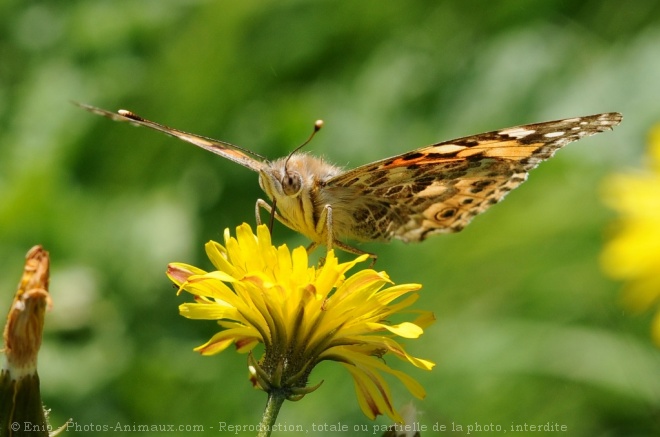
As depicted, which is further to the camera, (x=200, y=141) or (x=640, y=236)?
(x=640, y=236)

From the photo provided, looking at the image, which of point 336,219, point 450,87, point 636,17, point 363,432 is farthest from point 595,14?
point 336,219

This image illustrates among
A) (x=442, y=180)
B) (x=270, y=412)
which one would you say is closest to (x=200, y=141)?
(x=442, y=180)

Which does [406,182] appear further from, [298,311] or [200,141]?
[298,311]

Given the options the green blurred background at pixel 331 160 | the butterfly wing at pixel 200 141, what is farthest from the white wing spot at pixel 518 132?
the green blurred background at pixel 331 160

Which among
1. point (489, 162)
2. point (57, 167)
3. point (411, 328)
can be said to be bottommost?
point (411, 328)

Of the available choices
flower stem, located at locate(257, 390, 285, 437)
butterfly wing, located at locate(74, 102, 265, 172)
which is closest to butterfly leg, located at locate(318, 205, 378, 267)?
butterfly wing, located at locate(74, 102, 265, 172)

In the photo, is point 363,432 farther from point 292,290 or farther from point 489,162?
point 292,290

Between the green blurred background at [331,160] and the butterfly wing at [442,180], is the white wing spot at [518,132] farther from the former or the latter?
the green blurred background at [331,160]

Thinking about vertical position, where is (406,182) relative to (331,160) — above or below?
below
